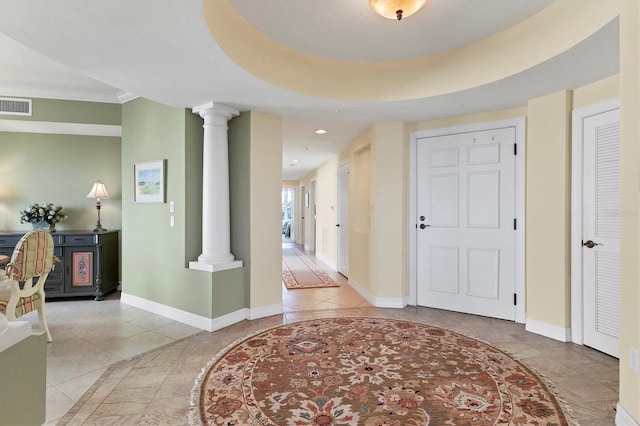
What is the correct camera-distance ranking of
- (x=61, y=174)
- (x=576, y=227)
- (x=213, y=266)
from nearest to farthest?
(x=576, y=227) < (x=213, y=266) < (x=61, y=174)

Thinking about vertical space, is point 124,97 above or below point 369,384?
above

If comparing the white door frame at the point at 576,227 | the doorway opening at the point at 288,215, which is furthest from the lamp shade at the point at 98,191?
the doorway opening at the point at 288,215

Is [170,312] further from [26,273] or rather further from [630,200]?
[630,200]

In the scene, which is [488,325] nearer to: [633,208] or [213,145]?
[633,208]

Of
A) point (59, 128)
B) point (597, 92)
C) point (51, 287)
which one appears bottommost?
point (51, 287)

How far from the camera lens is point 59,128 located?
4371mm

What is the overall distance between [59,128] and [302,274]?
14.1 feet

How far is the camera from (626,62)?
1735 mm

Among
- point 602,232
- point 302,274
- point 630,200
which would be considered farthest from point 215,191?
point 602,232

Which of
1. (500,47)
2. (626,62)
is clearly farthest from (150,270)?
(626,62)

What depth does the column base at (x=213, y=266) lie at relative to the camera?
10.7 ft

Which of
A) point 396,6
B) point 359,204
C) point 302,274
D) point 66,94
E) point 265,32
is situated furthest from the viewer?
point 302,274

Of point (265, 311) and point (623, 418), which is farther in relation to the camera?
point (265, 311)

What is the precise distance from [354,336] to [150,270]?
2483 millimetres
